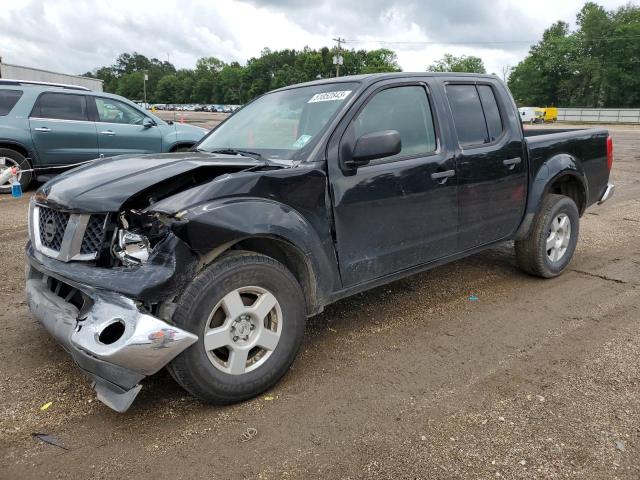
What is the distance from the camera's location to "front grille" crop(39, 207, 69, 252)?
108 inches

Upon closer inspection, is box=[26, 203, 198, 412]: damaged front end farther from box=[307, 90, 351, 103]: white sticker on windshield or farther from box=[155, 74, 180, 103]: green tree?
box=[155, 74, 180, 103]: green tree

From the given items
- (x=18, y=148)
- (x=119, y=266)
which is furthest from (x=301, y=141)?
(x=18, y=148)

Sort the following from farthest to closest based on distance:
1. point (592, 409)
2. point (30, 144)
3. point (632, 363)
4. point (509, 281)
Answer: point (30, 144) → point (509, 281) → point (632, 363) → point (592, 409)

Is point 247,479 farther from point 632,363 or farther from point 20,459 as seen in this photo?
point 632,363

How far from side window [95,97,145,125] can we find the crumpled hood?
7074mm

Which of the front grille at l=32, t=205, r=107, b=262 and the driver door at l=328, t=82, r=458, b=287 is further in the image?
the driver door at l=328, t=82, r=458, b=287

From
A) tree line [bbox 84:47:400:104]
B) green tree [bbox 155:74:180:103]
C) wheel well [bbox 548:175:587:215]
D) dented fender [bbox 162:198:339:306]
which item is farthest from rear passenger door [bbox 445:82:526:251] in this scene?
green tree [bbox 155:74:180:103]

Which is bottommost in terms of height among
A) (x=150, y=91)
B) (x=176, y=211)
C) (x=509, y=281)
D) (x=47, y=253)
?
(x=509, y=281)

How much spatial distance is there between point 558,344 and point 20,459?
3.34m

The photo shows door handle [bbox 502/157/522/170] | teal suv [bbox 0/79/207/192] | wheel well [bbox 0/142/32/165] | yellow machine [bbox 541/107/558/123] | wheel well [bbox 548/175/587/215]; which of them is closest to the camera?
door handle [bbox 502/157/522/170]

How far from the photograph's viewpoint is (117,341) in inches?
92.6

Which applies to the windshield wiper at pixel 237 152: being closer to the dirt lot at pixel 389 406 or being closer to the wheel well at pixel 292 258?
the wheel well at pixel 292 258

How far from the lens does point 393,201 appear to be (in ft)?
11.1

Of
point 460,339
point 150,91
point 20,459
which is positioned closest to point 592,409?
point 460,339
